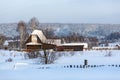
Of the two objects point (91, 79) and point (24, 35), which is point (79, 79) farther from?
point (24, 35)

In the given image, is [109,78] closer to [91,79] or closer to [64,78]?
[91,79]

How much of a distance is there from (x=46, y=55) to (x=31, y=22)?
64843mm

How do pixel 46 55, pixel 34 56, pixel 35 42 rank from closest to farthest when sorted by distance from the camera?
pixel 46 55
pixel 34 56
pixel 35 42

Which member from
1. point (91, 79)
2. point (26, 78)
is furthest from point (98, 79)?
point (26, 78)

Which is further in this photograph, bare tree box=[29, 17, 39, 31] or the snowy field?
bare tree box=[29, 17, 39, 31]

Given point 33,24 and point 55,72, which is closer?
point 55,72

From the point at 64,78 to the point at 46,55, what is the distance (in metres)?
15.1

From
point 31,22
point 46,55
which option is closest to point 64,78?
point 46,55

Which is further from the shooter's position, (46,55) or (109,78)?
(46,55)

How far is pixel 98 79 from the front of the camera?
55.4 ft

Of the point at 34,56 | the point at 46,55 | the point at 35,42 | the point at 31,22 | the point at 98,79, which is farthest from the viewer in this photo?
the point at 31,22

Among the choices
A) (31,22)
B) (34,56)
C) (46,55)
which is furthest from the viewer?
(31,22)

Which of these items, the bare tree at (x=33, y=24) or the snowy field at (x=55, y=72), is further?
the bare tree at (x=33, y=24)

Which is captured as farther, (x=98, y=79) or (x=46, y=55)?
(x=46, y=55)
